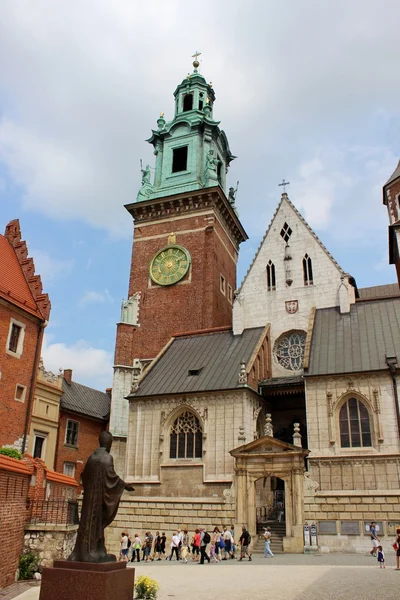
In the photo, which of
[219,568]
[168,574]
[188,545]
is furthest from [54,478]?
[188,545]

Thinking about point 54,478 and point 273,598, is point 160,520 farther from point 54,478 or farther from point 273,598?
point 273,598

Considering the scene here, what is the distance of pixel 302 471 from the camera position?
24.5 metres

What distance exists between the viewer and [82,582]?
29.2ft

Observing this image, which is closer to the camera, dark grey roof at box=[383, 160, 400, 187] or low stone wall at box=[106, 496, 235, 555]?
low stone wall at box=[106, 496, 235, 555]

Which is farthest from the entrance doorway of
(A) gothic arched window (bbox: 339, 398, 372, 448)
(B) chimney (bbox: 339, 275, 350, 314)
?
(B) chimney (bbox: 339, 275, 350, 314)

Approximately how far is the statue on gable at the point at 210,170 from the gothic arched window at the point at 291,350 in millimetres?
17083

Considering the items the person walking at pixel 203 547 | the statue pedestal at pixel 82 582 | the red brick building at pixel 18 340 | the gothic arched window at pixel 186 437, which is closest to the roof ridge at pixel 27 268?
the red brick building at pixel 18 340

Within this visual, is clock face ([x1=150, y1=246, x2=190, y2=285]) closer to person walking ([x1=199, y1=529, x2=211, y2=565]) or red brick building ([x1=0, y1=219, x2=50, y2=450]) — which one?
red brick building ([x1=0, y1=219, x2=50, y2=450])

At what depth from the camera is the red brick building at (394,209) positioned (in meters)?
38.2

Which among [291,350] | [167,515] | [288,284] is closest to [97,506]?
[167,515]

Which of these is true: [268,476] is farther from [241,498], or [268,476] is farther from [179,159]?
[179,159]

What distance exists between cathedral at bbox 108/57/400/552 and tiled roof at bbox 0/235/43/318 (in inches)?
306

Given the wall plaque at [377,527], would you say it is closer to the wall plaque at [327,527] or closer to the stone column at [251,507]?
the wall plaque at [327,527]

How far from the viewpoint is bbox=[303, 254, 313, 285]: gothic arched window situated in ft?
115
